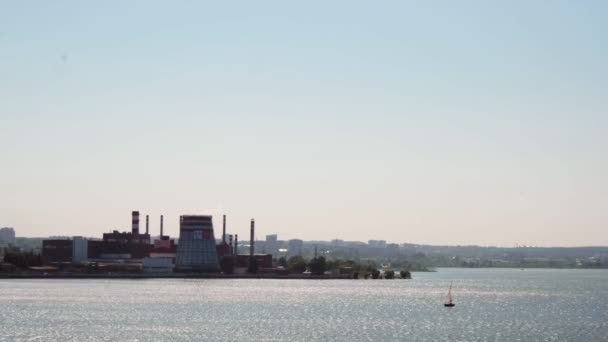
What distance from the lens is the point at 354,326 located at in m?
94.1

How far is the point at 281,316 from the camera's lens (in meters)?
106

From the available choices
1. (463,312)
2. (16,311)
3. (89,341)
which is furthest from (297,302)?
(89,341)

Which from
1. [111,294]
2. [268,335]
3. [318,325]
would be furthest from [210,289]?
[268,335]

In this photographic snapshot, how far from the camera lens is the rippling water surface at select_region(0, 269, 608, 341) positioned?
8419 centimetres

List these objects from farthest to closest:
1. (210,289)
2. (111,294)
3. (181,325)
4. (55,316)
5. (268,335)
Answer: (210,289), (111,294), (55,316), (181,325), (268,335)

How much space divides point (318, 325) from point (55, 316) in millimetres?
23789

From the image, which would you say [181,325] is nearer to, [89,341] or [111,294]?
[89,341]

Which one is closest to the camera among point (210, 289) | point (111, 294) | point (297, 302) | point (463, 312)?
point (463, 312)

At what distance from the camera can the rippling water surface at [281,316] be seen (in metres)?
84.2

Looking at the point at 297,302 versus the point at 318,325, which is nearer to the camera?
the point at 318,325

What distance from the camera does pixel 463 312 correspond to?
117125 millimetres

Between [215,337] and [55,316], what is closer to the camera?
[215,337]

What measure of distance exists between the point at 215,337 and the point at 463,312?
42.7 meters

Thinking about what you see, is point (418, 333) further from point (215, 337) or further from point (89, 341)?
point (89, 341)
